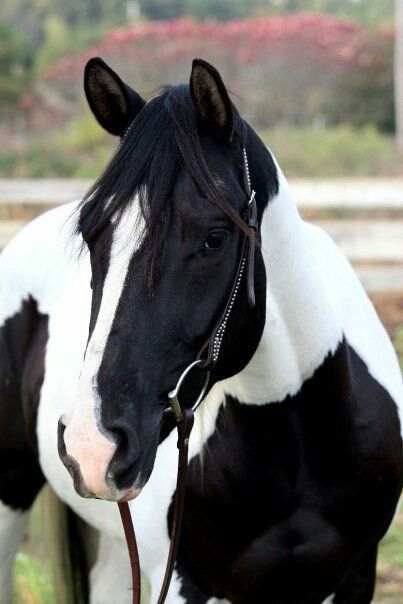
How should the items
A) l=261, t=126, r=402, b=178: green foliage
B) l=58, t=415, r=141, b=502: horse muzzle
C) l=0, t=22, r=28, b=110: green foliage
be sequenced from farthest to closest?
l=0, t=22, r=28, b=110: green foliage < l=261, t=126, r=402, b=178: green foliage < l=58, t=415, r=141, b=502: horse muzzle

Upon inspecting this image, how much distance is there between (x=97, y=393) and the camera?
1.86m

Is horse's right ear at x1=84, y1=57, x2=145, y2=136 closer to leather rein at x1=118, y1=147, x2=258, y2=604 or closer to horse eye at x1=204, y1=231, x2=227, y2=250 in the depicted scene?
leather rein at x1=118, y1=147, x2=258, y2=604

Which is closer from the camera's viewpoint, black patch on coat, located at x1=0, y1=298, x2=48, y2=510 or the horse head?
the horse head

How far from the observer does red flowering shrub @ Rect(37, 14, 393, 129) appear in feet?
58.9

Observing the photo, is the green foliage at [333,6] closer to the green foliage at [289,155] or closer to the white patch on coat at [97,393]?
the green foliage at [289,155]

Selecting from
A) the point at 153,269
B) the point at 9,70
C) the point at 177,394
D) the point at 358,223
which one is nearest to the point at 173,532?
the point at 177,394

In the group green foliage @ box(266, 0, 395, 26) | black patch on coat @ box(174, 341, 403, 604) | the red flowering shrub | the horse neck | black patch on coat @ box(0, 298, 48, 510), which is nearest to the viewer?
the horse neck

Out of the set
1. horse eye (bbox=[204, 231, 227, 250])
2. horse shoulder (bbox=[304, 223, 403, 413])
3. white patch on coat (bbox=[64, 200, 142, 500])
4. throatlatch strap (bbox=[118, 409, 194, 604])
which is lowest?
throatlatch strap (bbox=[118, 409, 194, 604])

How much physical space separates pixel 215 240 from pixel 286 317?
41 centimetres

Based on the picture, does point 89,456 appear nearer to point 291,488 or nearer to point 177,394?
point 177,394

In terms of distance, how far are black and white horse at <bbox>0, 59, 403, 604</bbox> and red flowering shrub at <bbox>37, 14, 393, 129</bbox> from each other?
1515 cm

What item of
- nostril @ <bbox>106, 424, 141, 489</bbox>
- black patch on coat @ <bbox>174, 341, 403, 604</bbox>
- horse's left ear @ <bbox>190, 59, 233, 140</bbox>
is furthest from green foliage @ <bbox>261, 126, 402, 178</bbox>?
nostril @ <bbox>106, 424, 141, 489</bbox>

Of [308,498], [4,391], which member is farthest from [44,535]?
[308,498]

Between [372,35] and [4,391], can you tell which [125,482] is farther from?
[372,35]
